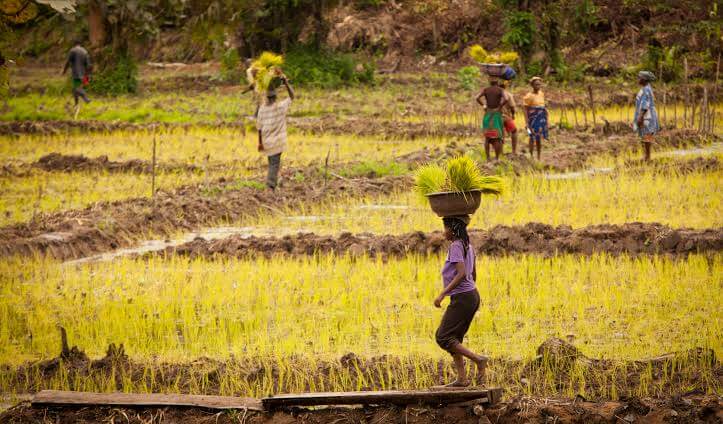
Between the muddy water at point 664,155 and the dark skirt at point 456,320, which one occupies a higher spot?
the dark skirt at point 456,320

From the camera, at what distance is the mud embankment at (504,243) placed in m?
9.34

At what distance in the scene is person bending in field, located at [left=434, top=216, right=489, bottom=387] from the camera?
561cm

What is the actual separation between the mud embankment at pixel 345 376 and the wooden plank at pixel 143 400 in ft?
0.18

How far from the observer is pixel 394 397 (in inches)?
206

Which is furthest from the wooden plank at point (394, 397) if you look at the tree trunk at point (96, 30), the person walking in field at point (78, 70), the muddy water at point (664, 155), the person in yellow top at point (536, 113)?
the tree trunk at point (96, 30)

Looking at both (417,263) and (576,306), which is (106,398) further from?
(417,263)

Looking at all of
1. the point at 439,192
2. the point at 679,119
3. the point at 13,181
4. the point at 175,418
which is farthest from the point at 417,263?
the point at 679,119

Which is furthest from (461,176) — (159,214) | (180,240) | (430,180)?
(159,214)

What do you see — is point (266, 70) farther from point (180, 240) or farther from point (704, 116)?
point (704, 116)

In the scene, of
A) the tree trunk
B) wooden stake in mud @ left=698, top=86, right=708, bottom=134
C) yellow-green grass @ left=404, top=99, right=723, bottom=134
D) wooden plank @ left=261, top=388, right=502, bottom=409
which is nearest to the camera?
wooden plank @ left=261, top=388, right=502, bottom=409

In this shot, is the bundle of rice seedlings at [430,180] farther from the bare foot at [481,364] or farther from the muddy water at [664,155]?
the muddy water at [664,155]

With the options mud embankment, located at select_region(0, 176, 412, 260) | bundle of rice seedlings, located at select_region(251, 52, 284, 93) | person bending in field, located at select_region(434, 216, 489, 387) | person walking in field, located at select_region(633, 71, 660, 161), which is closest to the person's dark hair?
person bending in field, located at select_region(434, 216, 489, 387)

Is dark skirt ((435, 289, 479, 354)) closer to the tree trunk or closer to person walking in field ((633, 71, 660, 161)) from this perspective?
person walking in field ((633, 71, 660, 161))

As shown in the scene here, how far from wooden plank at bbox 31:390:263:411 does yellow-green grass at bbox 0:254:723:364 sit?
4.00 feet
